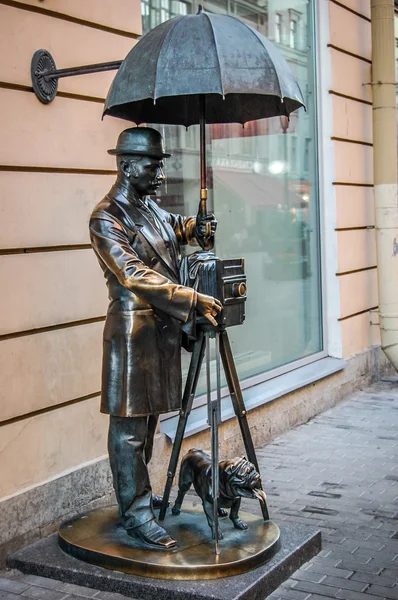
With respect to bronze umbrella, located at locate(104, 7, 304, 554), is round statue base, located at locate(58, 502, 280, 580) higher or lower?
lower

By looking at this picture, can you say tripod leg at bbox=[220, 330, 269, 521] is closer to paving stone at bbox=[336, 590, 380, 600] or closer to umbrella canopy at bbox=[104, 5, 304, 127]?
paving stone at bbox=[336, 590, 380, 600]

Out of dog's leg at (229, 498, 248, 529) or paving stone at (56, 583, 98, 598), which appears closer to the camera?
paving stone at (56, 583, 98, 598)

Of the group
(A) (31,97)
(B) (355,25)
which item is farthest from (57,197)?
(B) (355,25)

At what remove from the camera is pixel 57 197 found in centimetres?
518

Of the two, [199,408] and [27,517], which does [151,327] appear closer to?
[27,517]

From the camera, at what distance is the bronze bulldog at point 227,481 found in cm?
450

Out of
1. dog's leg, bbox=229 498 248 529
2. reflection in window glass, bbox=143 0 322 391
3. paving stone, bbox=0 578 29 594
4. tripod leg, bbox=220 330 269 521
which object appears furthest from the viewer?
reflection in window glass, bbox=143 0 322 391

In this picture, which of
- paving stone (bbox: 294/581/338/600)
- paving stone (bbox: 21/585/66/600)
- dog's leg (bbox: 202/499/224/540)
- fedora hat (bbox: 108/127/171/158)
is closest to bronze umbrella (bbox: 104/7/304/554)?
dog's leg (bbox: 202/499/224/540)

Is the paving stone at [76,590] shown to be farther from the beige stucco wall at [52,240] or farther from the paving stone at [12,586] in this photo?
the beige stucco wall at [52,240]

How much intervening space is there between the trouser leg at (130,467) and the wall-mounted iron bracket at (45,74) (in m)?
1.85

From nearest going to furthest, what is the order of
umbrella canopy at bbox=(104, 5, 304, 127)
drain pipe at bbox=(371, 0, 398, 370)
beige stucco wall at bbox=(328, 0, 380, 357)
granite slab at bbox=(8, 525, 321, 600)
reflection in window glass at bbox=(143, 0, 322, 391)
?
umbrella canopy at bbox=(104, 5, 304, 127), granite slab at bbox=(8, 525, 321, 600), reflection in window glass at bbox=(143, 0, 322, 391), beige stucco wall at bbox=(328, 0, 380, 357), drain pipe at bbox=(371, 0, 398, 370)

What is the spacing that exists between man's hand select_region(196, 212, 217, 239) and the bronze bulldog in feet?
3.79

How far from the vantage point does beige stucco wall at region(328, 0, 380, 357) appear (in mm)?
8852

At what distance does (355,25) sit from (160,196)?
12.6 ft
